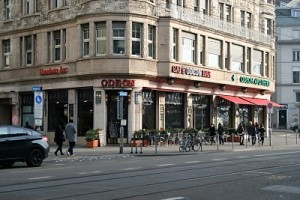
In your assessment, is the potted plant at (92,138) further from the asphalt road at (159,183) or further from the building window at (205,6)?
the building window at (205,6)

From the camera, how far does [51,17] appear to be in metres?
38.9

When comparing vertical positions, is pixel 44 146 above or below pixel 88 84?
below

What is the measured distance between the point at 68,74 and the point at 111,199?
87.4 feet

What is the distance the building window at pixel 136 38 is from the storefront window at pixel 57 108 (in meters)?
6.24

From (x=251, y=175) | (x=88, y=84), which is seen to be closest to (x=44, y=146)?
(x=251, y=175)

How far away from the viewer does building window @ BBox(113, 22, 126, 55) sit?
34812mm

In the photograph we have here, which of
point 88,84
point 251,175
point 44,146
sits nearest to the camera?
point 251,175

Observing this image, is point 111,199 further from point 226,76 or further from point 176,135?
point 226,76

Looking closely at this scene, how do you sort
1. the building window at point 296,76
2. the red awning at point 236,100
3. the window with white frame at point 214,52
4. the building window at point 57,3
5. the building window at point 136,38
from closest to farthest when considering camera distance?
the building window at point 136,38 → the building window at point 57,3 → the window with white frame at point 214,52 → the red awning at point 236,100 → the building window at point 296,76

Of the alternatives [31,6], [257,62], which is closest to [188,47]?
[257,62]

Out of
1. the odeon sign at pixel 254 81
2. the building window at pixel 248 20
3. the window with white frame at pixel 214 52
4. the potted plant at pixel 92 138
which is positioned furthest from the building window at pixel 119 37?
the building window at pixel 248 20

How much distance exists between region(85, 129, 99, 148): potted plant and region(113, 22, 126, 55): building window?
18.0 ft

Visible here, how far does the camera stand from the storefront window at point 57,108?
37906mm

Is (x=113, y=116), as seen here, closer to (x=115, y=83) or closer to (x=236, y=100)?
(x=115, y=83)
